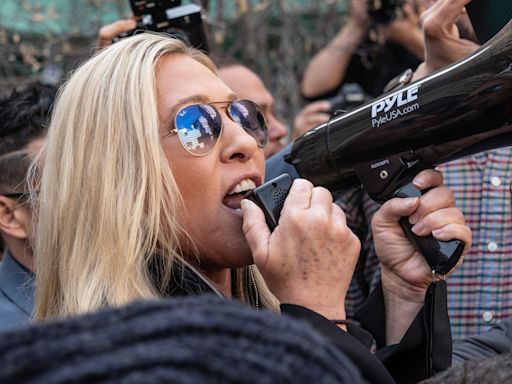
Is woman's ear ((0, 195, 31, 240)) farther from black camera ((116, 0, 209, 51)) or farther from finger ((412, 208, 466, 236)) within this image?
finger ((412, 208, 466, 236))

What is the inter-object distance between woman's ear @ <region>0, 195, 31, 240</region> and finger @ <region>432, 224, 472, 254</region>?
1655mm

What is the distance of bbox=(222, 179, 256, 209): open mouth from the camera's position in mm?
1933

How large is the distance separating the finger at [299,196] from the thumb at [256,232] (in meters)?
0.07

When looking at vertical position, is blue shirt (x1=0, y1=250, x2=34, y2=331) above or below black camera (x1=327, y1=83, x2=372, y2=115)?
below

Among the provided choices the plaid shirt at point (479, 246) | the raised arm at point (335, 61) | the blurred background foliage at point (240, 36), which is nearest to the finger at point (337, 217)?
the plaid shirt at point (479, 246)

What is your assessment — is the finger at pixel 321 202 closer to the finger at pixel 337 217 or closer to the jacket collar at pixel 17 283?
the finger at pixel 337 217

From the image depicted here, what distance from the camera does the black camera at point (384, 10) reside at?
4051 millimetres

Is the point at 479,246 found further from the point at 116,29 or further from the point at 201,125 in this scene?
the point at 116,29

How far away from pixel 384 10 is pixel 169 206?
2648 millimetres

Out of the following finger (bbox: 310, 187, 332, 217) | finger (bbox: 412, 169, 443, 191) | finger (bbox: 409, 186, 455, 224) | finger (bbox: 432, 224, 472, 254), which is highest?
finger (bbox: 310, 187, 332, 217)

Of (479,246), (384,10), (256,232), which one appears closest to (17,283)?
(256,232)

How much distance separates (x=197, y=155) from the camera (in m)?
1.88

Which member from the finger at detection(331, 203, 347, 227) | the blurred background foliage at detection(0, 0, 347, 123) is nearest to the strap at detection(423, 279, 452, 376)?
the finger at detection(331, 203, 347, 227)

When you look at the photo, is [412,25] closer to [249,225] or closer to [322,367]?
[249,225]
